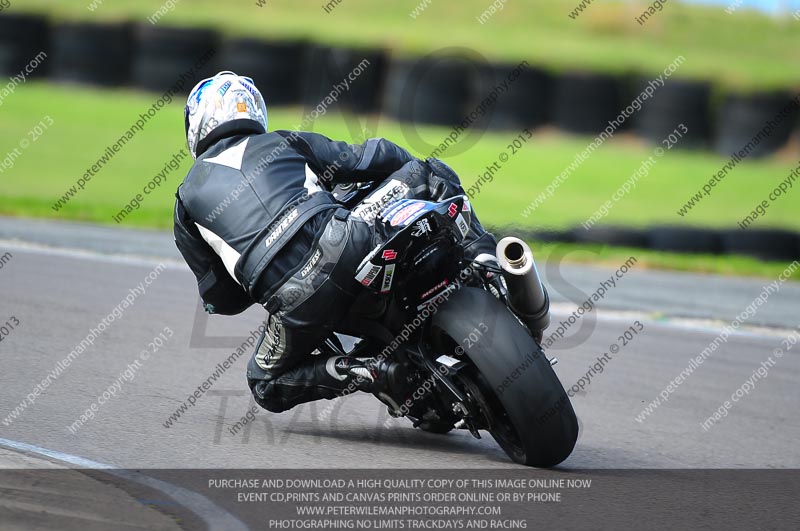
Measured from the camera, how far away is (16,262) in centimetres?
875

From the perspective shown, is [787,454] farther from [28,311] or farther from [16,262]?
[16,262]

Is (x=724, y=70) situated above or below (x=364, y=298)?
below

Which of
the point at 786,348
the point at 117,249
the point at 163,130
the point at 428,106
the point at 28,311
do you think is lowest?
the point at 163,130

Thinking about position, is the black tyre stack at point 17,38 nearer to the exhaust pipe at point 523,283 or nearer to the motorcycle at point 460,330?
the motorcycle at point 460,330

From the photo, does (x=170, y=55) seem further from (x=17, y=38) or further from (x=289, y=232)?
(x=289, y=232)

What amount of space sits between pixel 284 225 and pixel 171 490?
42.6 inches

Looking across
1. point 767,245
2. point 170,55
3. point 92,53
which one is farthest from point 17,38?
point 767,245

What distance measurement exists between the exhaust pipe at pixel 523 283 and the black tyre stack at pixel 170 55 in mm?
16799

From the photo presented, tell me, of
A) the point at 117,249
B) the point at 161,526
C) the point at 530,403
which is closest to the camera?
the point at 161,526

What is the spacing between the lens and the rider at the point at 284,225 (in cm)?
431

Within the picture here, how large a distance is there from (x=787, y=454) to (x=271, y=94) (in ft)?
52.9

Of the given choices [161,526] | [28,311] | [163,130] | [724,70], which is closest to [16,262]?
[28,311]

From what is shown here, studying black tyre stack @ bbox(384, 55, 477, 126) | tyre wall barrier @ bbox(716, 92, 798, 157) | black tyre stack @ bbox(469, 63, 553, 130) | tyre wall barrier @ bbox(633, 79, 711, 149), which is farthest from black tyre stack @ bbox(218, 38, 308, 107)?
tyre wall barrier @ bbox(716, 92, 798, 157)

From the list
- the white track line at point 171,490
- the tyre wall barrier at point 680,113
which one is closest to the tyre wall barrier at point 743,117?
the tyre wall barrier at point 680,113
